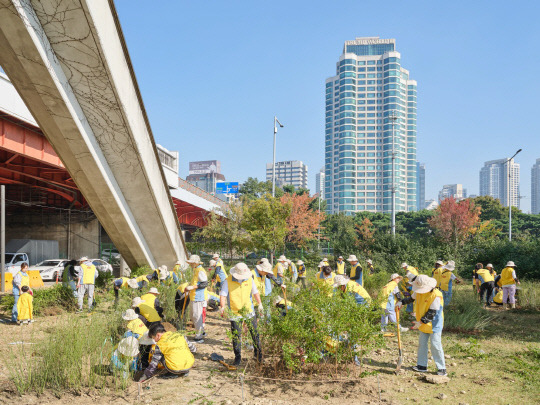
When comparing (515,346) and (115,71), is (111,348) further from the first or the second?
(515,346)

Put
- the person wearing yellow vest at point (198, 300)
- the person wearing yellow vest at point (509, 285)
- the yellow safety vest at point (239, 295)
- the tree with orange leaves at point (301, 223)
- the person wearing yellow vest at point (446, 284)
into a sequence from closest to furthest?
the yellow safety vest at point (239, 295), the person wearing yellow vest at point (198, 300), the person wearing yellow vest at point (446, 284), the person wearing yellow vest at point (509, 285), the tree with orange leaves at point (301, 223)

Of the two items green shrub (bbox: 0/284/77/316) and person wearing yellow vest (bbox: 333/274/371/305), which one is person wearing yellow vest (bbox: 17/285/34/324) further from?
person wearing yellow vest (bbox: 333/274/371/305)

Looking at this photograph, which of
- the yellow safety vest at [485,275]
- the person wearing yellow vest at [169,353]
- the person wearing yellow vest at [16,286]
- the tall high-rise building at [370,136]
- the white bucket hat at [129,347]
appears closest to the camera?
the white bucket hat at [129,347]

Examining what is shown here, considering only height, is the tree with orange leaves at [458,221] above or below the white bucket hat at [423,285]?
above

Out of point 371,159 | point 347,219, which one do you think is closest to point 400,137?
point 371,159

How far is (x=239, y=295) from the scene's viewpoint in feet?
23.3

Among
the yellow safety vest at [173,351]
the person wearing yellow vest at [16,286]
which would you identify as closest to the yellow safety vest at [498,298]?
the yellow safety vest at [173,351]

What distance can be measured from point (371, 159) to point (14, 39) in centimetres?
12434

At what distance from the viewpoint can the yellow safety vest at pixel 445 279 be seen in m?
12.0

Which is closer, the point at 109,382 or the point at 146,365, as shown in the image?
the point at 109,382

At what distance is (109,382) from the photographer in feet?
19.4

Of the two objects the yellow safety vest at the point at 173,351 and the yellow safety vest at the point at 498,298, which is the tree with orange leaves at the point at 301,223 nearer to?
the yellow safety vest at the point at 498,298

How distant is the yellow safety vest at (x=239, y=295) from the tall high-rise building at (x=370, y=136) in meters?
116

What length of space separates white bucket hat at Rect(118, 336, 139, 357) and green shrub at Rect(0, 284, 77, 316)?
6.66 m
